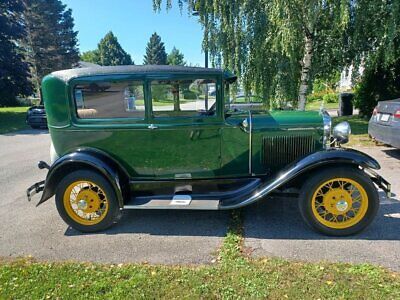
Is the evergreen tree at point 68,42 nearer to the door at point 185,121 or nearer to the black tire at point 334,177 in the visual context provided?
the door at point 185,121

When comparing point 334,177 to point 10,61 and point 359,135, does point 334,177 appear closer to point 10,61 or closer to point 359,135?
point 359,135

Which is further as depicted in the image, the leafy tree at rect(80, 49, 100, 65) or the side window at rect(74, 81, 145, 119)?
the leafy tree at rect(80, 49, 100, 65)

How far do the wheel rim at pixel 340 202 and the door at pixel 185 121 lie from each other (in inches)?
51.7

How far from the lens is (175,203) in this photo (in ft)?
12.0

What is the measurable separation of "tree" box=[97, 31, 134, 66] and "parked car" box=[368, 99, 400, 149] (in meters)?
65.6

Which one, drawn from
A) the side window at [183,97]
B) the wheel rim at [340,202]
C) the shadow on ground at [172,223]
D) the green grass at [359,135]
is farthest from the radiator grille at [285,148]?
the green grass at [359,135]

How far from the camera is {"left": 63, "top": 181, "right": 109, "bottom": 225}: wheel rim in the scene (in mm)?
3781

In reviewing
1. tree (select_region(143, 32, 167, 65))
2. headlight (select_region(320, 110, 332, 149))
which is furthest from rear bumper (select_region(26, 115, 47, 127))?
tree (select_region(143, 32, 167, 65))

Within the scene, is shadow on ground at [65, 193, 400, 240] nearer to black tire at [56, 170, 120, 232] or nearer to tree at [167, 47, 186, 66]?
black tire at [56, 170, 120, 232]

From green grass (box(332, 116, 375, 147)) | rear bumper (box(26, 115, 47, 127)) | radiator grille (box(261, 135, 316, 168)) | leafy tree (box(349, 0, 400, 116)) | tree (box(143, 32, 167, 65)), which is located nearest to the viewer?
radiator grille (box(261, 135, 316, 168))

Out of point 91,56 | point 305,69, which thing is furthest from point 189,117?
point 91,56

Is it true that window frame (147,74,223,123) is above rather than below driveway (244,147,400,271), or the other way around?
above

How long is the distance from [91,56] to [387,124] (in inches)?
2860

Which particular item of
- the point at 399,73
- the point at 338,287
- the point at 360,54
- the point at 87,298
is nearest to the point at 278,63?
the point at 360,54
